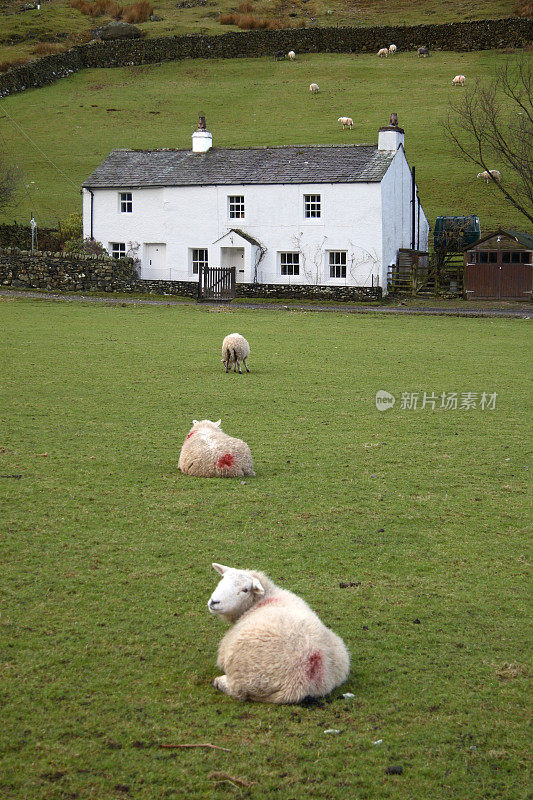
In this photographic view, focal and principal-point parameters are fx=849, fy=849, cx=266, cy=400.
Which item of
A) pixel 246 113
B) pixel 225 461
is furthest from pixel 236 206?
pixel 225 461

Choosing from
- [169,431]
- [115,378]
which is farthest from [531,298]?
[169,431]

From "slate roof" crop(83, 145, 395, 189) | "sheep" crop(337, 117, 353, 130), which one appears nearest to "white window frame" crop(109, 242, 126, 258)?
"slate roof" crop(83, 145, 395, 189)

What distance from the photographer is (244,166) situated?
44438mm

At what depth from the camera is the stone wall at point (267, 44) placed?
7744cm

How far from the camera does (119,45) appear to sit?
84.6m

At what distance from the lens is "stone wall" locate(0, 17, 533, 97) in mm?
77438

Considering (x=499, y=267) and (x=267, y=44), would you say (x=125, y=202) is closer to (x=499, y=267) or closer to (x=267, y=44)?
(x=499, y=267)

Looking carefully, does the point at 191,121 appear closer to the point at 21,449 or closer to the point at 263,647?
the point at 21,449

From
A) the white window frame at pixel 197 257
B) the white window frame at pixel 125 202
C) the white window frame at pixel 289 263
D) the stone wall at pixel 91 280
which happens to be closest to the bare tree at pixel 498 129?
the white window frame at pixel 289 263

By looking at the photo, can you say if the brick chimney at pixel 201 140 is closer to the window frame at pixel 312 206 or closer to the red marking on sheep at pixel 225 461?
the window frame at pixel 312 206

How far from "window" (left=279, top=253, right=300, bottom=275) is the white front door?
6193 millimetres

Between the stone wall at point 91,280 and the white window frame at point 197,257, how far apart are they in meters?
3.78

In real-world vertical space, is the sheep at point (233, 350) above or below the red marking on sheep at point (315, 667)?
above

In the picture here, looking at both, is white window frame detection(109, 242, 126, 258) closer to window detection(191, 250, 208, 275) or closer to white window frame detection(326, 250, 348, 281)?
window detection(191, 250, 208, 275)
